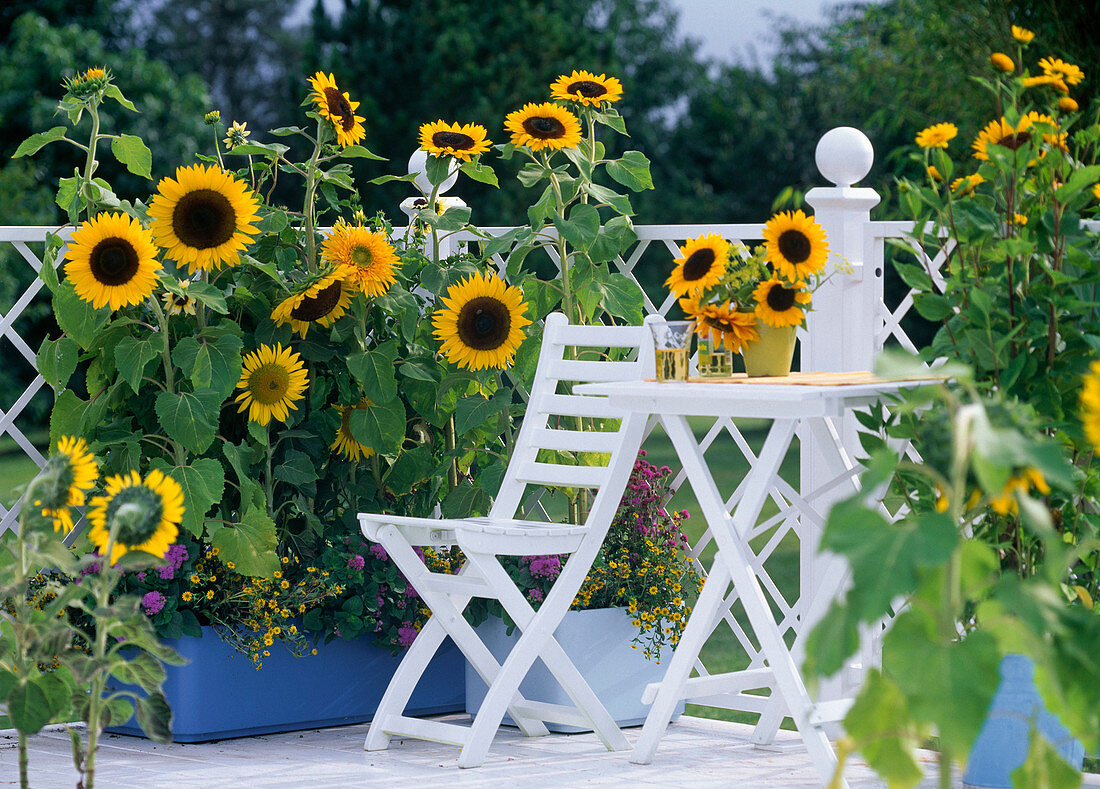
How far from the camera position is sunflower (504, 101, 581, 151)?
3328 mm

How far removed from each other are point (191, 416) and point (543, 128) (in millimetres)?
1059

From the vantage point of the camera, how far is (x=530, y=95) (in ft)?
47.2

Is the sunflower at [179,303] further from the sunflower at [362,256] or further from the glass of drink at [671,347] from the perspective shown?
the glass of drink at [671,347]

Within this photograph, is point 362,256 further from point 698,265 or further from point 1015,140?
point 1015,140

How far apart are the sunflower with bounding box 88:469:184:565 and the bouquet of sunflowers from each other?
3.99ft

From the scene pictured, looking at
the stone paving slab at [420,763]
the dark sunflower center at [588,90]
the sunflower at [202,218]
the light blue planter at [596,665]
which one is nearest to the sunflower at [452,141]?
the dark sunflower center at [588,90]

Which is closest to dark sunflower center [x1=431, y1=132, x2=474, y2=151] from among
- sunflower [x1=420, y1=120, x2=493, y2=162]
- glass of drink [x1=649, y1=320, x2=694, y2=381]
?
sunflower [x1=420, y1=120, x2=493, y2=162]

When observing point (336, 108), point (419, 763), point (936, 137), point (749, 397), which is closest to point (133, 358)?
point (336, 108)

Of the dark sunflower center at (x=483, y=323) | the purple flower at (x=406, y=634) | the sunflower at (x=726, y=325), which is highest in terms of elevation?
the dark sunflower center at (x=483, y=323)

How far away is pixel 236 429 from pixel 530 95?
37.8 ft

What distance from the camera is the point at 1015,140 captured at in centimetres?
254

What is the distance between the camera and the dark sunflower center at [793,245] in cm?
275

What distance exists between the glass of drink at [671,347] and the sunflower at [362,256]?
76 centimetres

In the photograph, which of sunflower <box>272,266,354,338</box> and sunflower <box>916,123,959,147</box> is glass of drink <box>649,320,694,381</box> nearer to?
sunflower <box>916,123,959,147</box>
